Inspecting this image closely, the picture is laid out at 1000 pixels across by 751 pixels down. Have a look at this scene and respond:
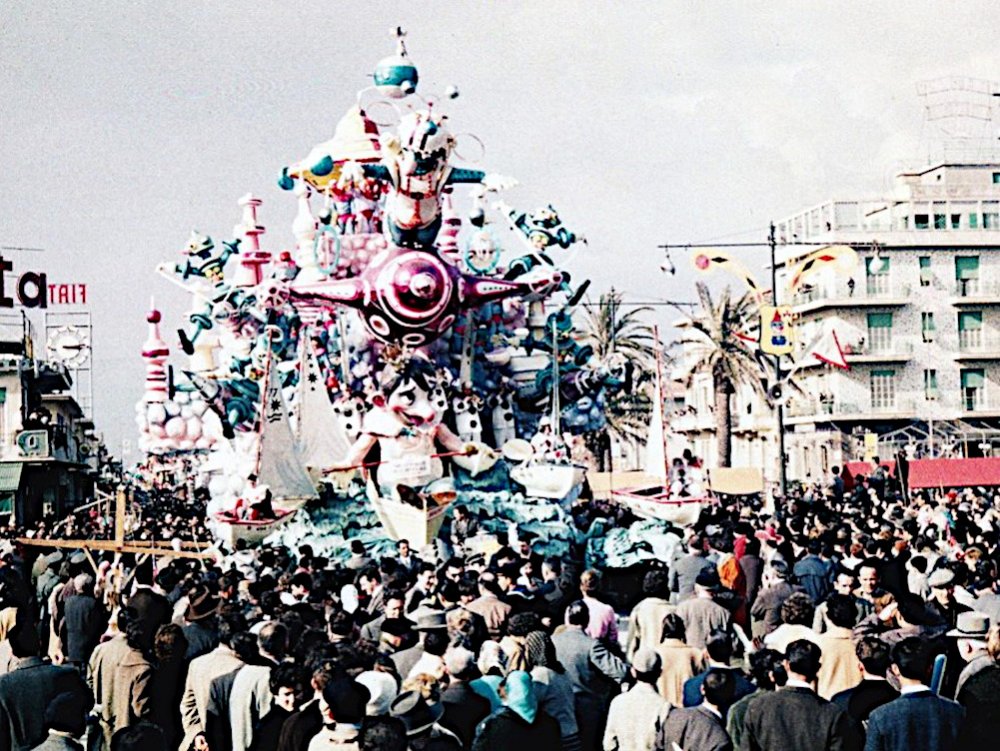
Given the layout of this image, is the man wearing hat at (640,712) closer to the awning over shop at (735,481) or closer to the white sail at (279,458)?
the white sail at (279,458)

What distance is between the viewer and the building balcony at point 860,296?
6219cm

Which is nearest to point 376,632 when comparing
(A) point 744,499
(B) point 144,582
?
(B) point 144,582

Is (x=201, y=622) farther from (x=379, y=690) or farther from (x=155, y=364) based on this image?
(x=155, y=364)

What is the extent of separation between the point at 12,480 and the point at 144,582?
36167 mm

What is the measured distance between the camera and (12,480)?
5053cm

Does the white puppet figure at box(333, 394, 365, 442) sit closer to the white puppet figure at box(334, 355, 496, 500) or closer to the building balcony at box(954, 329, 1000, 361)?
the white puppet figure at box(334, 355, 496, 500)

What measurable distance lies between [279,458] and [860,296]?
40072mm

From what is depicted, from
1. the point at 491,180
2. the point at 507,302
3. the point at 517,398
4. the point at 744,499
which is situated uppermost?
the point at 491,180

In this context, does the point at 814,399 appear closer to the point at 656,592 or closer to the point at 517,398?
the point at 517,398

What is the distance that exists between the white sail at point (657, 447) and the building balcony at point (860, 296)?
33701mm

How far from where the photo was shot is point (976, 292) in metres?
63.8

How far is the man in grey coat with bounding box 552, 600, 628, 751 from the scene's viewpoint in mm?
10492

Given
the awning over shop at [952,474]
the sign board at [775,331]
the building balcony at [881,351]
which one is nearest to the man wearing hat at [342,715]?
the sign board at [775,331]

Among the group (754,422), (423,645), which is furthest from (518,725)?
(754,422)
